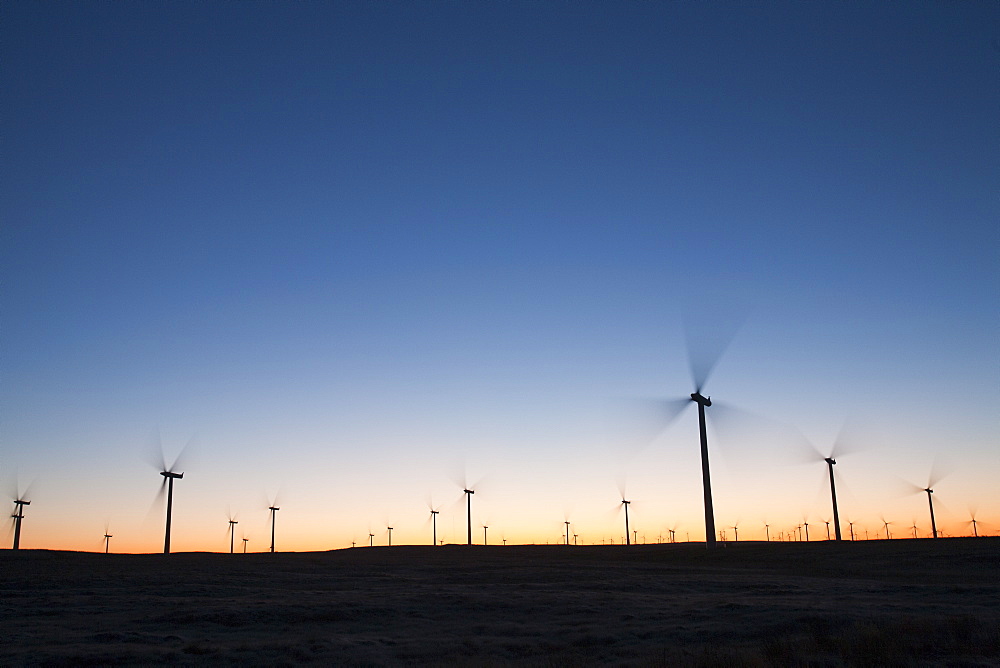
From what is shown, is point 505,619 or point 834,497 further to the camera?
point 834,497

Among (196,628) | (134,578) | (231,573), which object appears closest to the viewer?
(196,628)

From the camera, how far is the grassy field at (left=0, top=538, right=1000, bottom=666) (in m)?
26.9

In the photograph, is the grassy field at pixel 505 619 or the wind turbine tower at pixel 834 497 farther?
the wind turbine tower at pixel 834 497

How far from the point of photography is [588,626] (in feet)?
110

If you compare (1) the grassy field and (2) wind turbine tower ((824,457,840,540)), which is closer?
(1) the grassy field

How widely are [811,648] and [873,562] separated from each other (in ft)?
150

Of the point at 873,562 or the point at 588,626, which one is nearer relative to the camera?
the point at 588,626

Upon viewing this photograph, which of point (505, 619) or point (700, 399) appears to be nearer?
point (505, 619)

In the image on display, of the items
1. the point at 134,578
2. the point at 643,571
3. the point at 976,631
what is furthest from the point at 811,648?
the point at 134,578

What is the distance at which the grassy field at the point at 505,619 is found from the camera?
88.4 ft

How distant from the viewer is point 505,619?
3662cm

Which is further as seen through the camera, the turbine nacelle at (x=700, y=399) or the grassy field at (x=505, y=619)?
the turbine nacelle at (x=700, y=399)

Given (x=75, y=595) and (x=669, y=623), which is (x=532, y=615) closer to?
(x=669, y=623)

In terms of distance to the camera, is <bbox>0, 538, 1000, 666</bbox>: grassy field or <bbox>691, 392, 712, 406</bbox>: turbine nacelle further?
<bbox>691, 392, 712, 406</bbox>: turbine nacelle
